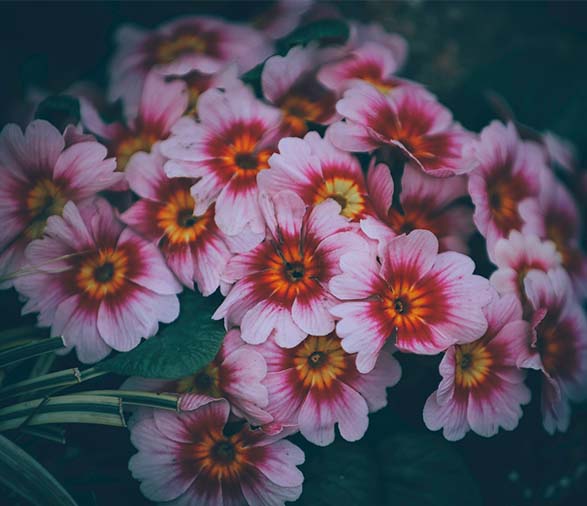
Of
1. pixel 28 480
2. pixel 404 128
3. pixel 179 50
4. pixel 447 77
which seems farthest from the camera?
pixel 447 77

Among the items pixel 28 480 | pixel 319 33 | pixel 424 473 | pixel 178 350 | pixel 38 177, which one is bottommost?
pixel 424 473

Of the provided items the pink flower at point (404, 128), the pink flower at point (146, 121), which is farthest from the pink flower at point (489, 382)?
the pink flower at point (146, 121)

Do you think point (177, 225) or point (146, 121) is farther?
point (146, 121)

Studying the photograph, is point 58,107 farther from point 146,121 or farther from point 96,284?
point 96,284

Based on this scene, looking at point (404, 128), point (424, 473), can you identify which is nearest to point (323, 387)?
point (424, 473)

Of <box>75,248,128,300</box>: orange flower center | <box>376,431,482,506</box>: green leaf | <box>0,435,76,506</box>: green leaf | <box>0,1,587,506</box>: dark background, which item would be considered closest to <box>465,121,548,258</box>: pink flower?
<box>0,1,587,506</box>: dark background

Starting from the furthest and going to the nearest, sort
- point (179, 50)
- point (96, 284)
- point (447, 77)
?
1. point (447, 77)
2. point (179, 50)
3. point (96, 284)

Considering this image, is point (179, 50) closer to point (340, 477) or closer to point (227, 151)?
point (227, 151)

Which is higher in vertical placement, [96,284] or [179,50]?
[179,50]
